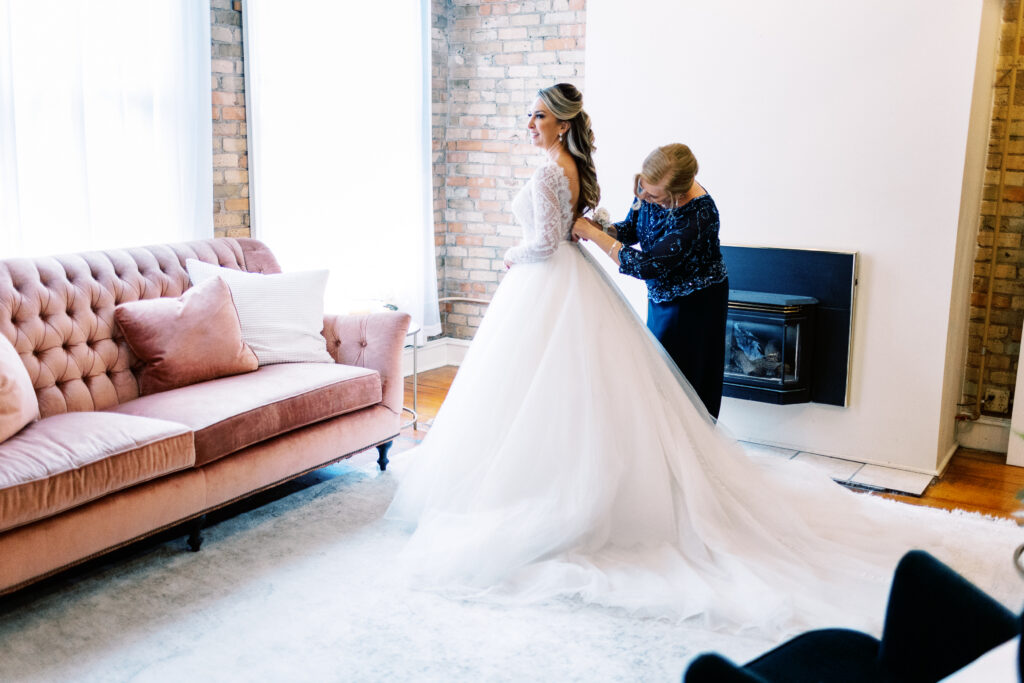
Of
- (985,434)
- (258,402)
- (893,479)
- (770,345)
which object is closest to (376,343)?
(258,402)

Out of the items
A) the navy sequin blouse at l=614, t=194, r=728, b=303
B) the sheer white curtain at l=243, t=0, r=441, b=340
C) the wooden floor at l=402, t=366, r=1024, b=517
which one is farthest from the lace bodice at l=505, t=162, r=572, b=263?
the wooden floor at l=402, t=366, r=1024, b=517

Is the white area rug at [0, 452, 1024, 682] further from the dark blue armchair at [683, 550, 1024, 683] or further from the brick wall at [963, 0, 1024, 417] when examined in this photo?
the brick wall at [963, 0, 1024, 417]

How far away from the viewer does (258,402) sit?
133 inches

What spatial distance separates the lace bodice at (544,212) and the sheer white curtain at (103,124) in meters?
1.70

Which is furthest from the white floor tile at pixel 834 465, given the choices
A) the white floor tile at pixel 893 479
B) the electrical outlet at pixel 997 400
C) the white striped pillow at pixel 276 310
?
the white striped pillow at pixel 276 310

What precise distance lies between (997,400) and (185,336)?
3575 mm

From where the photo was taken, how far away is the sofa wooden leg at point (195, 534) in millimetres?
3234

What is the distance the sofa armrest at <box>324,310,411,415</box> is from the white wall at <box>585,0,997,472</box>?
1.44m

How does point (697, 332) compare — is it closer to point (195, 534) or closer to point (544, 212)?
point (544, 212)

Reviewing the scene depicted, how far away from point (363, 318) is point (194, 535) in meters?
1.22

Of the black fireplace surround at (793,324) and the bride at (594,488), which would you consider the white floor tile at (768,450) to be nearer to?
the black fireplace surround at (793,324)

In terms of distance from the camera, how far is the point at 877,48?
393cm

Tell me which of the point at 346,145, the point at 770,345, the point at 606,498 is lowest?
the point at 606,498

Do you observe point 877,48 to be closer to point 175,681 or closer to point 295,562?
point 295,562
